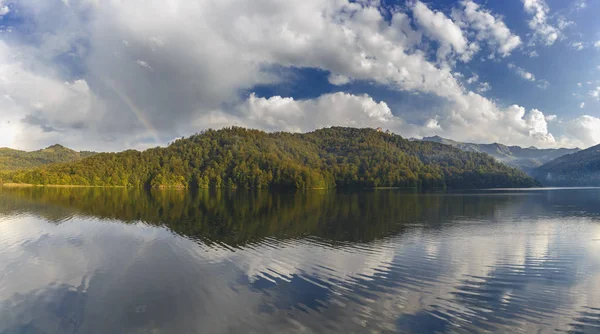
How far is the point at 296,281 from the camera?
58.5 feet

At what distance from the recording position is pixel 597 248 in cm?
2727

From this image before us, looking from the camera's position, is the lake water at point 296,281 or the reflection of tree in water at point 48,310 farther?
the lake water at point 296,281

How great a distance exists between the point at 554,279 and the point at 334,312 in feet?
45.9

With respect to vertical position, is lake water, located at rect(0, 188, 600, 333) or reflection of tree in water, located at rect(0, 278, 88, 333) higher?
lake water, located at rect(0, 188, 600, 333)

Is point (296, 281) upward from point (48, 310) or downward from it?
upward

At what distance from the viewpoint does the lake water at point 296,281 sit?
13125mm

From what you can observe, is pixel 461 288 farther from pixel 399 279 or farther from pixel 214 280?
pixel 214 280

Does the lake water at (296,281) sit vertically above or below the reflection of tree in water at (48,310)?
above

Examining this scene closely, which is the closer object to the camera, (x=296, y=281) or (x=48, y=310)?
(x=48, y=310)

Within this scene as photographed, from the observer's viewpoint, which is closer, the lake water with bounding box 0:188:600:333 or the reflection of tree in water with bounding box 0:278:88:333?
the reflection of tree in water with bounding box 0:278:88:333

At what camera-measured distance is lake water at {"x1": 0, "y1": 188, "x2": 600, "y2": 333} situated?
13125mm

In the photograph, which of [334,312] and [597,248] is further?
[597,248]

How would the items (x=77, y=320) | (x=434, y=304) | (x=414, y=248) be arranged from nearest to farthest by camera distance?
(x=77, y=320) → (x=434, y=304) → (x=414, y=248)

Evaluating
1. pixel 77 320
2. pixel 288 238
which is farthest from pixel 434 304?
pixel 288 238
